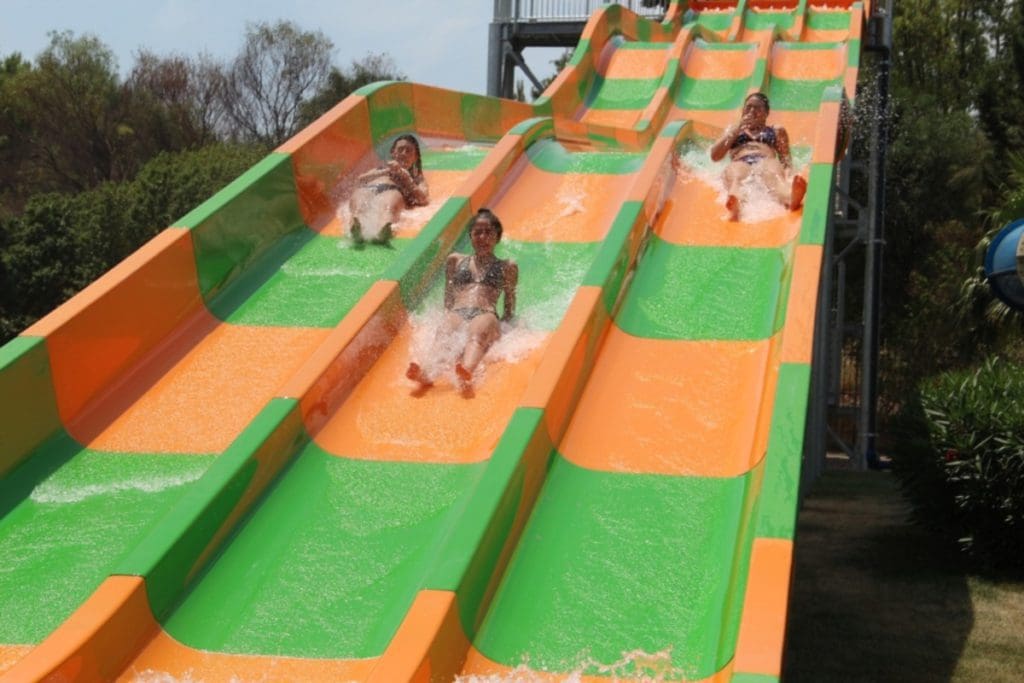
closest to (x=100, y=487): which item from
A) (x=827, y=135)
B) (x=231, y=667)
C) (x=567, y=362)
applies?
(x=231, y=667)

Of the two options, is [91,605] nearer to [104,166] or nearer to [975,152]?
[975,152]

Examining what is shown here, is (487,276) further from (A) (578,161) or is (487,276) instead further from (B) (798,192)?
(A) (578,161)

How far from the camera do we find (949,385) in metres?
8.74

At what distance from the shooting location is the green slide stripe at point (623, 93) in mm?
12930

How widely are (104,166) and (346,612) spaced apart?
115 feet

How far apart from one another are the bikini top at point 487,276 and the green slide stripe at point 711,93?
5.85 meters

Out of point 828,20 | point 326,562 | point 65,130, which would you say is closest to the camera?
point 326,562

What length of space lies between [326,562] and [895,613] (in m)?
3.76

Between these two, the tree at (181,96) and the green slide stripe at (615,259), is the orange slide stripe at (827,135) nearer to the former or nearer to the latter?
the green slide stripe at (615,259)

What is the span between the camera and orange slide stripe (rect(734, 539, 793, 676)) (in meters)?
4.01

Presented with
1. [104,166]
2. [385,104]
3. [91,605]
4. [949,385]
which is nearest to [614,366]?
[91,605]

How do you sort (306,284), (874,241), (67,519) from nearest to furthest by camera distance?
(67,519)
(306,284)
(874,241)

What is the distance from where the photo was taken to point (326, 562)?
5047mm

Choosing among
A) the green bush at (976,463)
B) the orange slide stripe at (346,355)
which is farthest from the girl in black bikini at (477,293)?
the green bush at (976,463)
